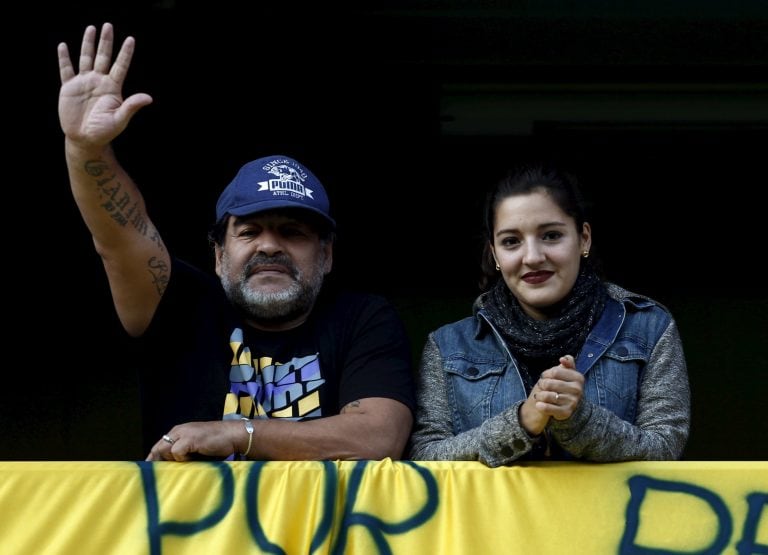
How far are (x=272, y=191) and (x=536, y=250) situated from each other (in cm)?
74

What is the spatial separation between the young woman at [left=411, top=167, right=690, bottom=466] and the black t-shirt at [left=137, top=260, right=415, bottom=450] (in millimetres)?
133

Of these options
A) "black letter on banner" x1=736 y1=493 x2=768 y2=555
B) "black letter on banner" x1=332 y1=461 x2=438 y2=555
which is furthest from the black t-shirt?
"black letter on banner" x1=736 y1=493 x2=768 y2=555

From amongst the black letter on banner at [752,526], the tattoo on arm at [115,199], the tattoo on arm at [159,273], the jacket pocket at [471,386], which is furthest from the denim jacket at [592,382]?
the tattoo on arm at [115,199]

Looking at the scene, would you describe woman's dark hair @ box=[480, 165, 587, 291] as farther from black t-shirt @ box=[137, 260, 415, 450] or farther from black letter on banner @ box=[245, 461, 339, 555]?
black letter on banner @ box=[245, 461, 339, 555]

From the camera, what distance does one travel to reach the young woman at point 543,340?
309 cm

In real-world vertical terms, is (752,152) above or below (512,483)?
above

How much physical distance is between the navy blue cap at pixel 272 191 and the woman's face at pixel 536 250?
524 millimetres

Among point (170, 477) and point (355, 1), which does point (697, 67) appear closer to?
point (355, 1)

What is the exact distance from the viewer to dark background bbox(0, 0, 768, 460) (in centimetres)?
584

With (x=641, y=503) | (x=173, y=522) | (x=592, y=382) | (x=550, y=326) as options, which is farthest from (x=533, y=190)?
(x=173, y=522)

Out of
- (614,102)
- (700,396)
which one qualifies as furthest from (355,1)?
(700,396)

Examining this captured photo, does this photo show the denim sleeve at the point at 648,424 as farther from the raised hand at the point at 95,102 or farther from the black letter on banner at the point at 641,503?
the raised hand at the point at 95,102

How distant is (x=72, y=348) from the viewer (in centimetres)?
679

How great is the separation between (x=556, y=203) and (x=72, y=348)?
4.12 meters
